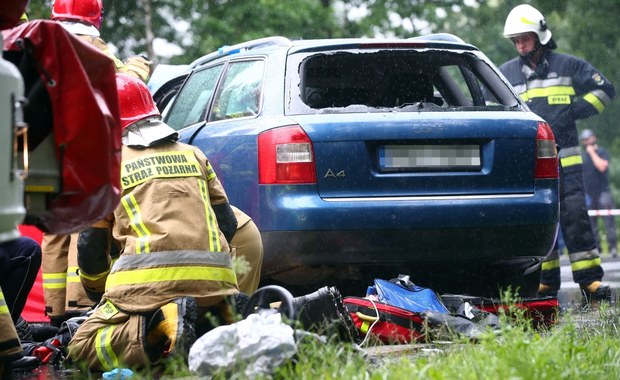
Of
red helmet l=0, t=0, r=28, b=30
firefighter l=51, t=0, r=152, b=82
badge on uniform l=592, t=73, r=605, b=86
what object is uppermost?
red helmet l=0, t=0, r=28, b=30

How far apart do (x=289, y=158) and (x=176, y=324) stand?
5.62 ft

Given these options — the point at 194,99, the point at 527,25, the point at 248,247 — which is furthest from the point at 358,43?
the point at 527,25

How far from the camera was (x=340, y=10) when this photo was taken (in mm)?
24922

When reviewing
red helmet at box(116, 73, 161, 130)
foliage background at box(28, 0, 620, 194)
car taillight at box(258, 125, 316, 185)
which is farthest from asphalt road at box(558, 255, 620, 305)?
foliage background at box(28, 0, 620, 194)

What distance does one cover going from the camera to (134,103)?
5.54 m

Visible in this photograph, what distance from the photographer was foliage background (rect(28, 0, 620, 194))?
Answer: 21.9m

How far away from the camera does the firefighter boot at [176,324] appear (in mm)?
4969

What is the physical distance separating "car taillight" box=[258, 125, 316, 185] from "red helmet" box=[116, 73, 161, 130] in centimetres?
105

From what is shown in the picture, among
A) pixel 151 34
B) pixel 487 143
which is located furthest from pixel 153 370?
pixel 151 34

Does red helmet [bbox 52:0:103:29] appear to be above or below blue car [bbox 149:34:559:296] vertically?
above

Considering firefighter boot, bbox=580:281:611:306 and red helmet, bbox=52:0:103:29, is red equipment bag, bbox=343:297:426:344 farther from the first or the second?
red helmet, bbox=52:0:103:29

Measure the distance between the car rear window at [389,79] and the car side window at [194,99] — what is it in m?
0.77

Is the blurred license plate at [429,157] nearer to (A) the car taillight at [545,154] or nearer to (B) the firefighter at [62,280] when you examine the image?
(A) the car taillight at [545,154]

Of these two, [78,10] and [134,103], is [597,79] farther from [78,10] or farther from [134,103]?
[134,103]
